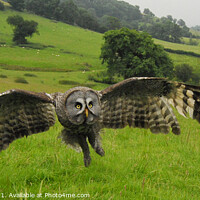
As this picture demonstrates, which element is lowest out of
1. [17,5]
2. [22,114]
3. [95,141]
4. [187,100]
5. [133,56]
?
[95,141]

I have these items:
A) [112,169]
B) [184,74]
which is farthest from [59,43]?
[112,169]

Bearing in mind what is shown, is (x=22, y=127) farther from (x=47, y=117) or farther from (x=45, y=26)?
(x=45, y=26)

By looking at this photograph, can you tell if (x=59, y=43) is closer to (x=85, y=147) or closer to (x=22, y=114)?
(x=22, y=114)

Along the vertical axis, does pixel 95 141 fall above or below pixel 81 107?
below

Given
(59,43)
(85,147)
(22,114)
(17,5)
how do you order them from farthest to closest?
1. (17,5)
2. (59,43)
3. (85,147)
4. (22,114)

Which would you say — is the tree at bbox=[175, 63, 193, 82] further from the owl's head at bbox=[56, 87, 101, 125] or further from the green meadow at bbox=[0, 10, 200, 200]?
the owl's head at bbox=[56, 87, 101, 125]

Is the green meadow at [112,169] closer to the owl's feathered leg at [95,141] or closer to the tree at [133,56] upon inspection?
the owl's feathered leg at [95,141]

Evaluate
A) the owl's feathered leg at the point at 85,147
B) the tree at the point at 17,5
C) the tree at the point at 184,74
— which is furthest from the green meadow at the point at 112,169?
the tree at the point at 17,5

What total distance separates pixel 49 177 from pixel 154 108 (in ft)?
8.26

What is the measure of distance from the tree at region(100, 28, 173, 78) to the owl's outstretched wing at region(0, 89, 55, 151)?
A: 20510 mm

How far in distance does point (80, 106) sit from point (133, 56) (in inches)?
909

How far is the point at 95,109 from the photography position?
3898 mm

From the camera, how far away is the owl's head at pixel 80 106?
3.78m

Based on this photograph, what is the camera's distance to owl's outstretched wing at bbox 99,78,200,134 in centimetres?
432
